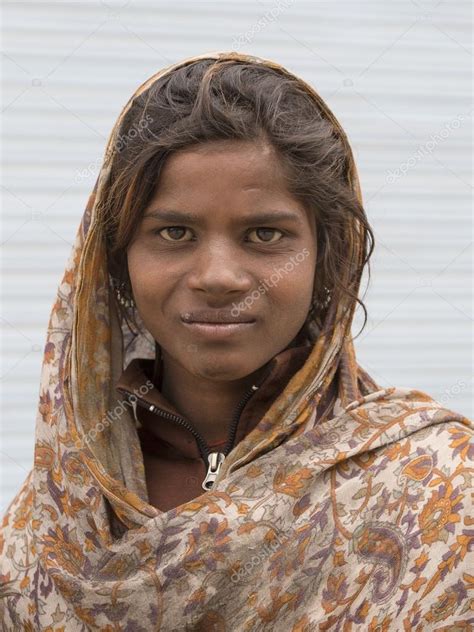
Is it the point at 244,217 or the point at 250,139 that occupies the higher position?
the point at 250,139

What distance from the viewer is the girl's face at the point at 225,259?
1886mm

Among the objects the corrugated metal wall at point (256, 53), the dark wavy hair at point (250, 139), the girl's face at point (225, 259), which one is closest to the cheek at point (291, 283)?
the girl's face at point (225, 259)

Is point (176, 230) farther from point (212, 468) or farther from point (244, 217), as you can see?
point (212, 468)

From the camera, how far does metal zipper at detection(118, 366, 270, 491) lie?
2014mm

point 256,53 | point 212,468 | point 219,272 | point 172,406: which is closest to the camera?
point 219,272

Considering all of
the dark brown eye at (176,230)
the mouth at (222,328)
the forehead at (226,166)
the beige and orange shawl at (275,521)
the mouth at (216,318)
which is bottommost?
the beige and orange shawl at (275,521)

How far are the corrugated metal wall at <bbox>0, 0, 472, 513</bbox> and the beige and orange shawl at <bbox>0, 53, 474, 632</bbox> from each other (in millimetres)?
1902

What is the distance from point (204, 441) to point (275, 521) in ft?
0.86

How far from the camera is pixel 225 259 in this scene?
1882 mm

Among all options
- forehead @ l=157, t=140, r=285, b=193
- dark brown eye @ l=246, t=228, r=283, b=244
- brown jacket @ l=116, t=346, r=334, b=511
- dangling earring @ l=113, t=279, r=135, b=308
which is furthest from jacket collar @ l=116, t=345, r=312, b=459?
forehead @ l=157, t=140, r=285, b=193

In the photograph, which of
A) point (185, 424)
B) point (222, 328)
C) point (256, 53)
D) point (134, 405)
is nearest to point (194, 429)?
point (185, 424)

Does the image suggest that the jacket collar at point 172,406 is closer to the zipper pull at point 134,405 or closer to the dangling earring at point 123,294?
the zipper pull at point 134,405

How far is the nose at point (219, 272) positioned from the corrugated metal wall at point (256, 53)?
81.4 inches

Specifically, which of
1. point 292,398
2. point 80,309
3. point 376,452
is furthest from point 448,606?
point 80,309
